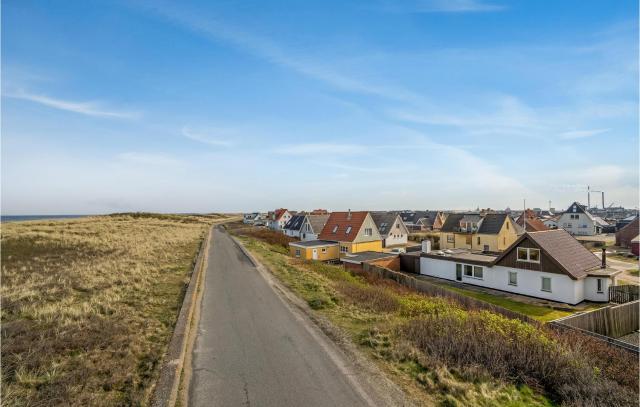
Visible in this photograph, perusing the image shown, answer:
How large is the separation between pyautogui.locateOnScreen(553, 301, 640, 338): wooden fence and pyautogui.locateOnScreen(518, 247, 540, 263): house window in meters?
6.41

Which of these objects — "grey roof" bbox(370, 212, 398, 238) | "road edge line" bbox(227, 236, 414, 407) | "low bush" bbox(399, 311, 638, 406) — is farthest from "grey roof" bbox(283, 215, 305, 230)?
"low bush" bbox(399, 311, 638, 406)

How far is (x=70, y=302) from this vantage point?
12836 millimetres

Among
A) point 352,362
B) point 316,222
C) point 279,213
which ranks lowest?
point 352,362

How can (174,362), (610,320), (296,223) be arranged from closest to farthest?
(174,362) → (610,320) → (296,223)

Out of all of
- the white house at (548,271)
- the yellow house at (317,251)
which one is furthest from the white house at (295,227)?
the white house at (548,271)

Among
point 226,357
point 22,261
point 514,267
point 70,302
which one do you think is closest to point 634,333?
point 514,267

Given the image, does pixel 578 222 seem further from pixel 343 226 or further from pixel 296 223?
pixel 296 223

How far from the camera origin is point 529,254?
2591 cm

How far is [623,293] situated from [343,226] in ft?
96.6

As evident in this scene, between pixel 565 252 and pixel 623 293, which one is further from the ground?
pixel 565 252

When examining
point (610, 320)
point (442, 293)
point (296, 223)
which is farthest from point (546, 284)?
point (296, 223)

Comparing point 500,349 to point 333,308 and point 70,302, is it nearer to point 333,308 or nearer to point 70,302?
point 333,308

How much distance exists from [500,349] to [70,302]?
14.9 meters

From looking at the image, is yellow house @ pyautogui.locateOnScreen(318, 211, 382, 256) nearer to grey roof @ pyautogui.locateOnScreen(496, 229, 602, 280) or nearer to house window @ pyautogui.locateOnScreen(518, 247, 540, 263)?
grey roof @ pyautogui.locateOnScreen(496, 229, 602, 280)
